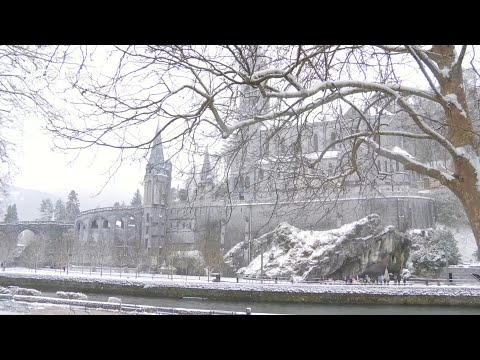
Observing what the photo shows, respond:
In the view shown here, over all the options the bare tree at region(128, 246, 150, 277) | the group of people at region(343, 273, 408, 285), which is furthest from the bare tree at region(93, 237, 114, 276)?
the group of people at region(343, 273, 408, 285)

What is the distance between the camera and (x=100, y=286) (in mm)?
12875

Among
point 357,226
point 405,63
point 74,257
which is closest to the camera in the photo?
point 405,63

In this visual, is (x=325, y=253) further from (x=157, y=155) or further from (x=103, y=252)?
(x=157, y=155)

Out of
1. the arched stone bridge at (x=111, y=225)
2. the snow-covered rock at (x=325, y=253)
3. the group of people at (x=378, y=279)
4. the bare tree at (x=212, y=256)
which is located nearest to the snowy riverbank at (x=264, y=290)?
the group of people at (x=378, y=279)

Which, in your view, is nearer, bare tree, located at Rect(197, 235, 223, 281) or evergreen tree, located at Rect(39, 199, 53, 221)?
evergreen tree, located at Rect(39, 199, 53, 221)

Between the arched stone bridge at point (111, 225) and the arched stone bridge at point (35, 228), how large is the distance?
A: 1.36 feet

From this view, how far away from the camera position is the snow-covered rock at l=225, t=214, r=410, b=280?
1411 cm

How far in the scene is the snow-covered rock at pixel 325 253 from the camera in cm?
1411

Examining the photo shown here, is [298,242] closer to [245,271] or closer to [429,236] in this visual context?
[245,271]

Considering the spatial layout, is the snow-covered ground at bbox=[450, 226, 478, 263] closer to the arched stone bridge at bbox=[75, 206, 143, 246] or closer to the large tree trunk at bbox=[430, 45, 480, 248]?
the large tree trunk at bbox=[430, 45, 480, 248]

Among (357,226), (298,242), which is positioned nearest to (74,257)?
(298,242)

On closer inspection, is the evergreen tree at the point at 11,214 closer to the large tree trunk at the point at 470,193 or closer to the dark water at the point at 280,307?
the dark water at the point at 280,307

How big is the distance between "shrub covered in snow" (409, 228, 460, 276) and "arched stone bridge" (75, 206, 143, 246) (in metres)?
8.63
